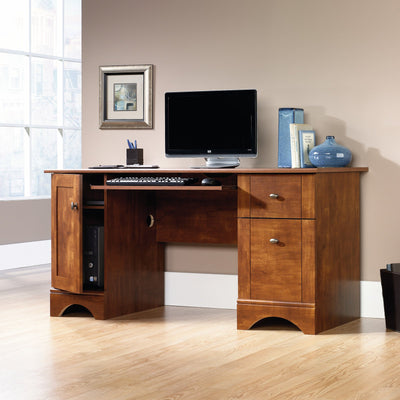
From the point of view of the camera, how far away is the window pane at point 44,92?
582 cm

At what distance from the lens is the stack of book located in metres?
3.60

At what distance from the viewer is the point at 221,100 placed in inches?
148

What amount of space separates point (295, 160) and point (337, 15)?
85 centimetres

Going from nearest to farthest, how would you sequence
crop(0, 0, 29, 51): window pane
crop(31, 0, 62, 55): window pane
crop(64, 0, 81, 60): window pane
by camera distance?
crop(0, 0, 29, 51): window pane → crop(31, 0, 62, 55): window pane → crop(64, 0, 81, 60): window pane

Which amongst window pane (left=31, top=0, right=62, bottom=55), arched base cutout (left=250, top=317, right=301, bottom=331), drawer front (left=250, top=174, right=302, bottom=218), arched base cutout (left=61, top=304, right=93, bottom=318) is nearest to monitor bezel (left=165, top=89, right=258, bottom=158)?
drawer front (left=250, top=174, right=302, bottom=218)

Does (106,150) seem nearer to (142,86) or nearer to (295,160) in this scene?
(142,86)

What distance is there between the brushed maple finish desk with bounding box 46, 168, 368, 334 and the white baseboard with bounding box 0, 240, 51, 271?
194 cm

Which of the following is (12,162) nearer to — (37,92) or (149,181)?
(37,92)

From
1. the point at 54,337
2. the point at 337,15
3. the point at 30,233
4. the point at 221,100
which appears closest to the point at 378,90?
the point at 337,15

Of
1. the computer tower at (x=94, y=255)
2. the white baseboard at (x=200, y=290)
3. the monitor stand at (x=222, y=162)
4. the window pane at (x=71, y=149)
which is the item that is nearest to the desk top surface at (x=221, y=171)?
the monitor stand at (x=222, y=162)

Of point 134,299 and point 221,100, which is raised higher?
point 221,100

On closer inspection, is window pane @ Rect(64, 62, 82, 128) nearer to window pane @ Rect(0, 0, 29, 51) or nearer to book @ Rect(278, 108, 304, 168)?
window pane @ Rect(0, 0, 29, 51)

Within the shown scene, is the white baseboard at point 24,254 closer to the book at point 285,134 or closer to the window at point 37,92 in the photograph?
the window at point 37,92

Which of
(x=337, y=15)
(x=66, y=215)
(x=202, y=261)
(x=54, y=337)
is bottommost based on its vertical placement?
(x=54, y=337)
